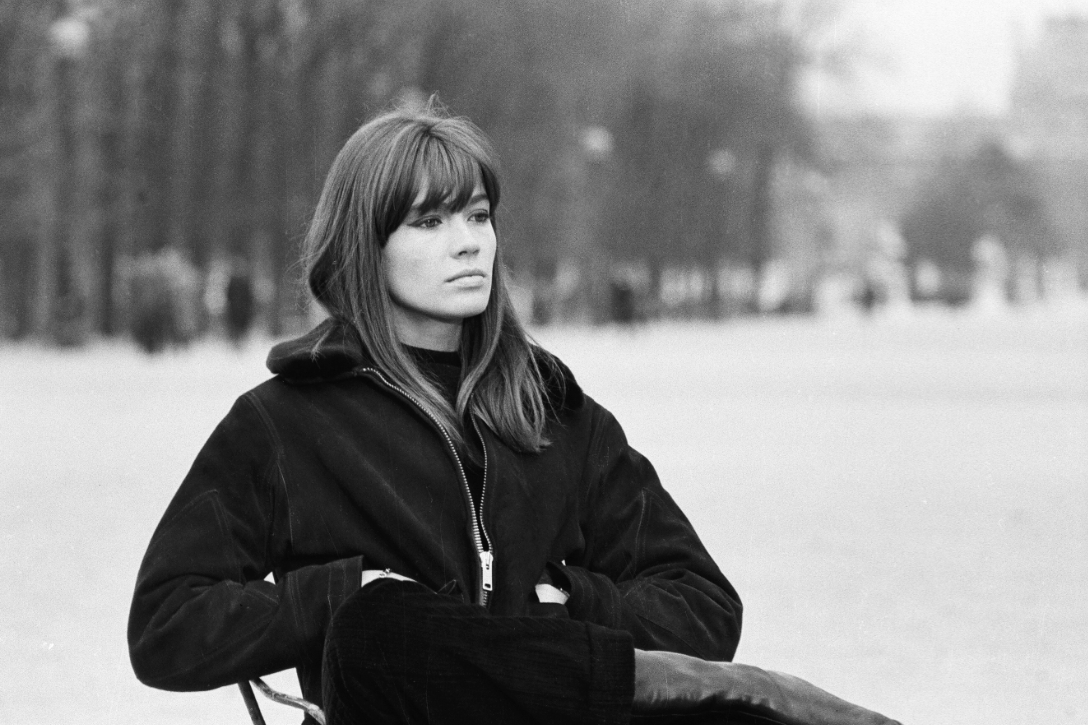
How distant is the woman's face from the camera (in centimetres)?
294

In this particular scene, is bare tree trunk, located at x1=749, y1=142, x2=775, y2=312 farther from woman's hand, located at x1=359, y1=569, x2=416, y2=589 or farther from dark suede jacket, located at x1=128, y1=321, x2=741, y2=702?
woman's hand, located at x1=359, y1=569, x2=416, y2=589

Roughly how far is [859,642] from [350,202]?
14.0ft

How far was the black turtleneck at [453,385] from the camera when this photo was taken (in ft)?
9.30

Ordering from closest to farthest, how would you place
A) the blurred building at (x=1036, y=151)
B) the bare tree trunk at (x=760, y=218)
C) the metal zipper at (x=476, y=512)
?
the metal zipper at (x=476, y=512)
the bare tree trunk at (x=760, y=218)
the blurred building at (x=1036, y=151)

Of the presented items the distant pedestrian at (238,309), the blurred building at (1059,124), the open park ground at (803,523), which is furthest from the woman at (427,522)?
the blurred building at (1059,124)

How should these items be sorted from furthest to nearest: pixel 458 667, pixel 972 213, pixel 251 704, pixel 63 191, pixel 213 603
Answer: pixel 972 213 → pixel 63 191 → pixel 251 704 → pixel 213 603 → pixel 458 667

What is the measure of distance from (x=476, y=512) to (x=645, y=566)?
279 millimetres

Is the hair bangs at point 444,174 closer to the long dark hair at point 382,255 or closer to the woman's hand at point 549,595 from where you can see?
the long dark hair at point 382,255

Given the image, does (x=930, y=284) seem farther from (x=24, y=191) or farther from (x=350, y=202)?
(x=350, y=202)

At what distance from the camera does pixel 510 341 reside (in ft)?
9.87

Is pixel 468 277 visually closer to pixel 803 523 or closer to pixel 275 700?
pixel 275 700

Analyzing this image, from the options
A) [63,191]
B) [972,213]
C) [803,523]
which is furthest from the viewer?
[972,213]

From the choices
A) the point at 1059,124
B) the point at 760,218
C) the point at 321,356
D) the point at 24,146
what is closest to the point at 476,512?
the point at 321,356

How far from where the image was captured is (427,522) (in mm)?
2771
